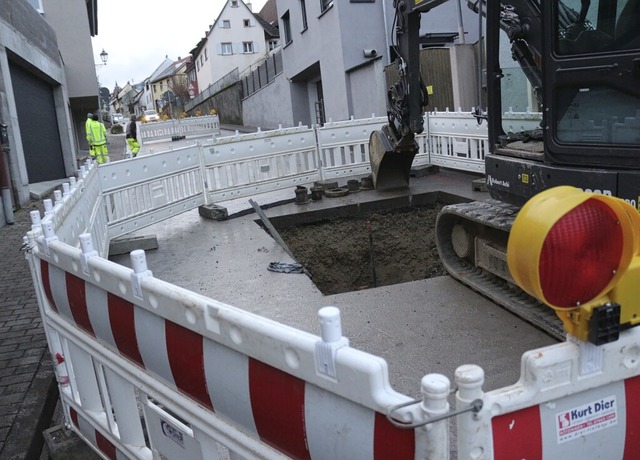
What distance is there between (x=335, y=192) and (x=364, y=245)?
144 centimetres

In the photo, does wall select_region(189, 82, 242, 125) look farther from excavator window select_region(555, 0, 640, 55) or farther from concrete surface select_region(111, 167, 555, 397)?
excavator window select_region(555, 0, 640, 55)

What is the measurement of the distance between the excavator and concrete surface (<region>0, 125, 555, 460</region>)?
13.3 inches

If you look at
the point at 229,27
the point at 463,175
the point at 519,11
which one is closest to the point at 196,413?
the point at 519,11

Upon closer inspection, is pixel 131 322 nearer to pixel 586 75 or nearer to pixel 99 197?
pixel 586 75

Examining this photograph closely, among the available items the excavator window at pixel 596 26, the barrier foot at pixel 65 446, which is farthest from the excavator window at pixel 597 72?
the barrier foot at pixel 65 446

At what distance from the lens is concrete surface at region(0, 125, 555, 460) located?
3.94 meters

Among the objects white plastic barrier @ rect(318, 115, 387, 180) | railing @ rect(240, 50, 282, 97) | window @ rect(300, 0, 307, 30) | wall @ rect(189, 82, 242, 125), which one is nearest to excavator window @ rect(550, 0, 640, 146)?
white plastic barrier @ rect(318, 115, 387, 180)

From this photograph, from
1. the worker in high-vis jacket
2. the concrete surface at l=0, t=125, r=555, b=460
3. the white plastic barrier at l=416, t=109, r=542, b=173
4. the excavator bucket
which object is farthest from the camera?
the worker in high-vis jacket

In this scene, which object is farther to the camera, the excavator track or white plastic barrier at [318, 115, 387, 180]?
white plastic barrier at [318, 115, 387, 180]

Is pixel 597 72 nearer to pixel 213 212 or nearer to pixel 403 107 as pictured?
pixel 403 107

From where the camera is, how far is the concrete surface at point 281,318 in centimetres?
394

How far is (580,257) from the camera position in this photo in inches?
60.0

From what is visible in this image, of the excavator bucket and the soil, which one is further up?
the excavator bucket

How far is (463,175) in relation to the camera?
11461 mm
